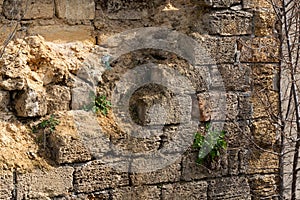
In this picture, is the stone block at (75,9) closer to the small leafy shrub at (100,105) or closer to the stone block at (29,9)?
the stone block at (29,9)

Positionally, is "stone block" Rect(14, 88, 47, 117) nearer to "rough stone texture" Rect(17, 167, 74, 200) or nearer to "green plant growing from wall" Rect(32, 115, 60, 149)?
"green plant growing from wall" Rect(32, 115, 60, 149)

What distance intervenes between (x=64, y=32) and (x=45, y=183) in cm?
101

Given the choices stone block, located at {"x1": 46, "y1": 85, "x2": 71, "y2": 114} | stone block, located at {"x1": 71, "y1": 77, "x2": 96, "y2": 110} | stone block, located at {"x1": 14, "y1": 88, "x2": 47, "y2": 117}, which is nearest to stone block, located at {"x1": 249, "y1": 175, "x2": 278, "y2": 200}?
stone block, located at {"x1": 71, "y1": 77, "x2": 96, "y2": 110}

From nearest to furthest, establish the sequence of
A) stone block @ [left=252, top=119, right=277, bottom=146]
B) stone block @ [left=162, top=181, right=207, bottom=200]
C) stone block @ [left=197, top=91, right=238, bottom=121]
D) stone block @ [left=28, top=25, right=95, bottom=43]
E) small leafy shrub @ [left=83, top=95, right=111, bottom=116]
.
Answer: stone block @ [left=28, top=25, right=95, bottom=43]
small leafy shrub @ [left=83, top=95, right=111, bottom=116]
stone block @ [left=162, top=181, right=207, bottom=200]
stone block @ [left=197, top=91, right=238, bottom=121]
stone block @ [left=252, top=119, right=277, bottom=146]

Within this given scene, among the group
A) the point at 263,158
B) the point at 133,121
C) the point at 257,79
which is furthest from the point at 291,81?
the point at 133,121

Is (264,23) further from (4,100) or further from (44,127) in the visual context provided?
(4,100)

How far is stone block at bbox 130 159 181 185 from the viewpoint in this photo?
4.51 meters

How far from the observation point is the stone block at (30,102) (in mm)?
4086

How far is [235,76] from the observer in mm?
4855

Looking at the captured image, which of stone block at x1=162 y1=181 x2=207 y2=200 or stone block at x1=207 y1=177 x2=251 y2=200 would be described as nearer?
stone block at x1=162 y1=181 x2=207 y2=200

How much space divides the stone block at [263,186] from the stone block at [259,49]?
0.92m

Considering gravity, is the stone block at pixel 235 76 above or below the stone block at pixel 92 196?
above

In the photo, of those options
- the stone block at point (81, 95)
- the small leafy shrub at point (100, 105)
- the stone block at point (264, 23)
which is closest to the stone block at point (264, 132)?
the stone block at point (264, 23)

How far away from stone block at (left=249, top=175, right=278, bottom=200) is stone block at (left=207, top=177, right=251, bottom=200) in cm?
6
